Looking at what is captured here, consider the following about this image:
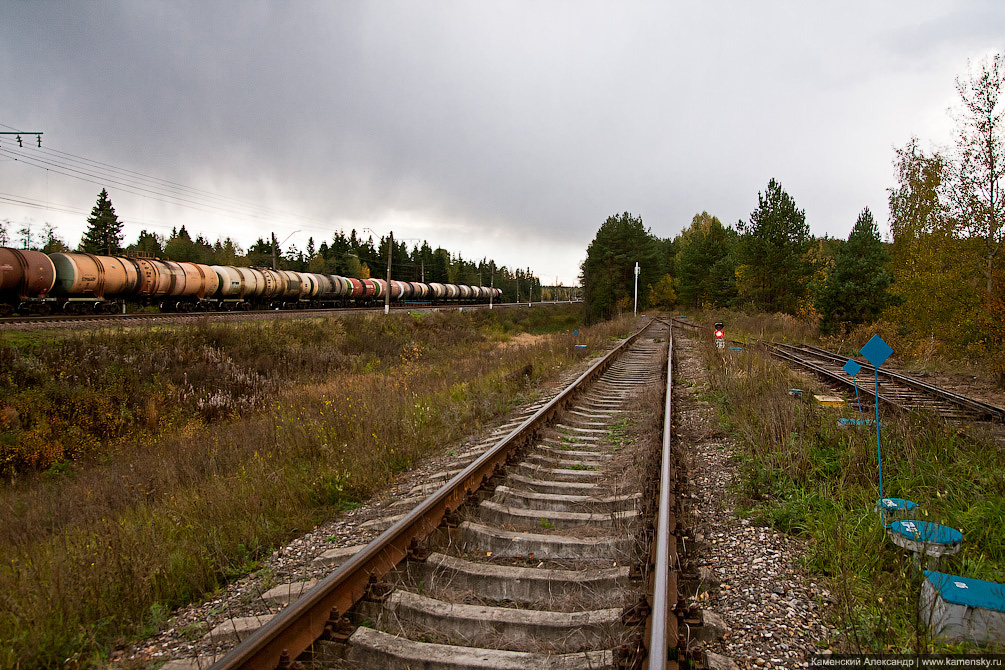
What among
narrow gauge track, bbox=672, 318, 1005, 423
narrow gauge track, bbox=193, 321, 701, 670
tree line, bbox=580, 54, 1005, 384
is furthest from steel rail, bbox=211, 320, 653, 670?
tree line, bbox=580, 54, 1005, 384

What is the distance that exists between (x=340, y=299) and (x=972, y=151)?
39.5 m

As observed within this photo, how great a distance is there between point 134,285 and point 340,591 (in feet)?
84.8

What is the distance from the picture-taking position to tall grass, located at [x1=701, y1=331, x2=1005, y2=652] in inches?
109

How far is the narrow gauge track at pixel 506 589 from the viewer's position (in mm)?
2471

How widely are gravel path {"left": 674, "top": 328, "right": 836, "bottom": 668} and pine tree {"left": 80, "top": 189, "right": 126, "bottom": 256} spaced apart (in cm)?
8316

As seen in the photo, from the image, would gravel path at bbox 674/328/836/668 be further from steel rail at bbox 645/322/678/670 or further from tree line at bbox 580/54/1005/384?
tree line at bbox 580/54/1005/384

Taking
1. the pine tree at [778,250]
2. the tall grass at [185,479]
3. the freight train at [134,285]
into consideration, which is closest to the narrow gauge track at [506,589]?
the tall grass at [185,479]

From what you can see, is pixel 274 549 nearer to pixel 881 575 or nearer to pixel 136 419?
pixel 881 575

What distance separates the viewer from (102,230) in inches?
2741

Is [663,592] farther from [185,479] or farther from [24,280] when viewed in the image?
[24,280]

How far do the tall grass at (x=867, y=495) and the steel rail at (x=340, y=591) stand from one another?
2546 mm

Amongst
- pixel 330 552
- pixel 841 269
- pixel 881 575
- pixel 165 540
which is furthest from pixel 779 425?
pixel 841 269

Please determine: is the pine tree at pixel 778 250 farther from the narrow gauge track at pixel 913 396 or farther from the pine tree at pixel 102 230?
the pine tree at pixel 102 230

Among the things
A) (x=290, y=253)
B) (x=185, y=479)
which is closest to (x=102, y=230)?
(x=290, y=253)
